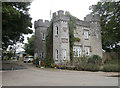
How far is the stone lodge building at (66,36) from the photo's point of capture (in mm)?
19359

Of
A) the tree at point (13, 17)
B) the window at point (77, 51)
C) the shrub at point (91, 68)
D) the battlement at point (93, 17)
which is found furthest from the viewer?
the battlement at point (93, 17)

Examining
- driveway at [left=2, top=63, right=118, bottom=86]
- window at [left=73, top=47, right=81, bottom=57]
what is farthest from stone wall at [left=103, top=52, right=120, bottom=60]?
driveway at [left=2, top=63, right=118, bottom=86]

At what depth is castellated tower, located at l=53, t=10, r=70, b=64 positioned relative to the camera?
62.4 feet

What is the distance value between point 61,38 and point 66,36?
1010 millimetres

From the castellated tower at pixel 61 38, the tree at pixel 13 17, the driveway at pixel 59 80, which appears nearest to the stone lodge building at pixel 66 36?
the castellated tower at pixel 61 38

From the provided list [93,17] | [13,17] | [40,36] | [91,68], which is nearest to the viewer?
[13,17]

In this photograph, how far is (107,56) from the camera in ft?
82.1

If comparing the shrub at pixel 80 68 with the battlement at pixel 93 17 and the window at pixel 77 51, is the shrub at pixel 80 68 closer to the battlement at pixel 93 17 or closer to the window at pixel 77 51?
the window at pixel 77 51

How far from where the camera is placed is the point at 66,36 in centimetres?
1978

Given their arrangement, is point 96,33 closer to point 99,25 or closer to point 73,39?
point 99,25

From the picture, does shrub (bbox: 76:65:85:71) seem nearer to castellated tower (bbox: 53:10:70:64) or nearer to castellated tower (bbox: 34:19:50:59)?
castellated tower (bbox: 53:10:70:64)

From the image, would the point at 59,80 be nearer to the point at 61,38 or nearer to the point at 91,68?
the point at 91,68

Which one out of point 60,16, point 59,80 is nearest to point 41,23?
point 60,16

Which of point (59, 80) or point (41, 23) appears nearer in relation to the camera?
point (59, 80)
